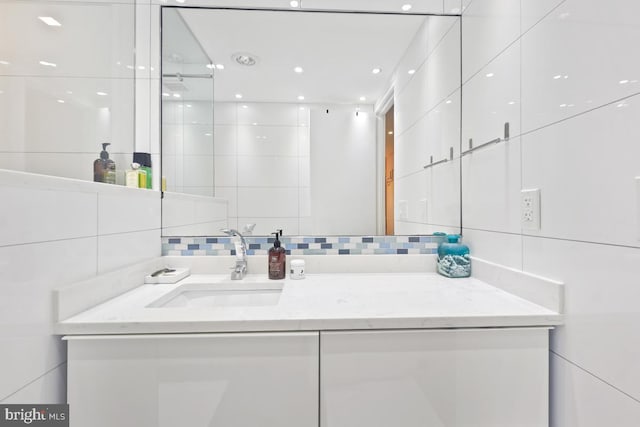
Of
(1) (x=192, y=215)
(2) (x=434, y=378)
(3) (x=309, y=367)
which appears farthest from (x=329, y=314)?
(1) (x=192, y=215)

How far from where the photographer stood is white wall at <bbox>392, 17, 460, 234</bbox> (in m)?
1.32

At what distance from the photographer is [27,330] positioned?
0.64m

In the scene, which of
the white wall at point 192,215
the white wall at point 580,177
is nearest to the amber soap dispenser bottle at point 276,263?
the white wall at point 192,215

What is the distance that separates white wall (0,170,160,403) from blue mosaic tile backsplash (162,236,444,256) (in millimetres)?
359

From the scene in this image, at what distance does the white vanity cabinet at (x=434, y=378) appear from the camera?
74 centimetres

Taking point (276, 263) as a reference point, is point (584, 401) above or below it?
below

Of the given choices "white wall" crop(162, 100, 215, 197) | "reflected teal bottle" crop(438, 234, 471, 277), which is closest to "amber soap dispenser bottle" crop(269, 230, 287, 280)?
"white wall" crop(162, 100, 215, 197)

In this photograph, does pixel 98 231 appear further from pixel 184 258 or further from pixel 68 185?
pixel 184 258

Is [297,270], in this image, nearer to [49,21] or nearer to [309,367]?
[309,367]

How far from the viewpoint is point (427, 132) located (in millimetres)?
1379

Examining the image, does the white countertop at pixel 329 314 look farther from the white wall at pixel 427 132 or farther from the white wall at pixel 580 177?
the white wall at pixel 427 132

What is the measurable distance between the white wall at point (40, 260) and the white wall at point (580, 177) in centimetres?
128

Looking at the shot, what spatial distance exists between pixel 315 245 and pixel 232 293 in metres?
0.40

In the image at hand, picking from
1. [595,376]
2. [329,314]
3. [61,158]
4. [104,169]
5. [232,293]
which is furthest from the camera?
[232,293]
